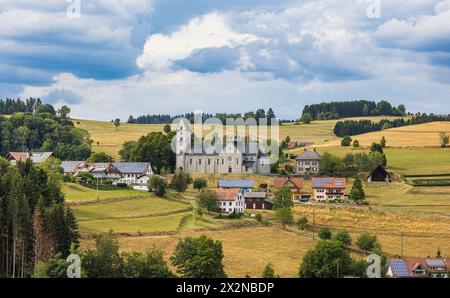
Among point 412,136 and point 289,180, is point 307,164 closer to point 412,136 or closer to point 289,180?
point 289,180

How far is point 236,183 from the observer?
10606cm

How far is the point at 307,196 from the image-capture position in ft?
333

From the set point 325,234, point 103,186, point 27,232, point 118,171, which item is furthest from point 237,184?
point 27,232

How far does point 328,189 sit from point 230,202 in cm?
1622

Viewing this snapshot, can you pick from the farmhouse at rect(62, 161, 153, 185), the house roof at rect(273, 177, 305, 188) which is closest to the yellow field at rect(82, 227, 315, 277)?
the house roof at rect(273, 177, 305, 188)

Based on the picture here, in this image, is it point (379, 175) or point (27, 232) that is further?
point (379, 175)

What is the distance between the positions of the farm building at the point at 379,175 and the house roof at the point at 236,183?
61.0 ft

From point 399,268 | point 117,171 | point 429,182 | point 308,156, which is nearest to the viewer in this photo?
point 399,268

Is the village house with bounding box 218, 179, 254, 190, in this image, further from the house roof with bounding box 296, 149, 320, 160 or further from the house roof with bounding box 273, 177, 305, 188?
the house roof with bounding box 296, 149, 320, 160

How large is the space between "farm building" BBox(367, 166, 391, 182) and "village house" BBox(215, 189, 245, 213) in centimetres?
2669

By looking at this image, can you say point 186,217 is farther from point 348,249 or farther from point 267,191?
point 267,191

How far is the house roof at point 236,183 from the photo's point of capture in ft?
344

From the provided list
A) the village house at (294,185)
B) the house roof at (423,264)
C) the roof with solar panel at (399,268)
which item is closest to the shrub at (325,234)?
the house roof at (423,264)

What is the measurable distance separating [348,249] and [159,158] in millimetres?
55431
